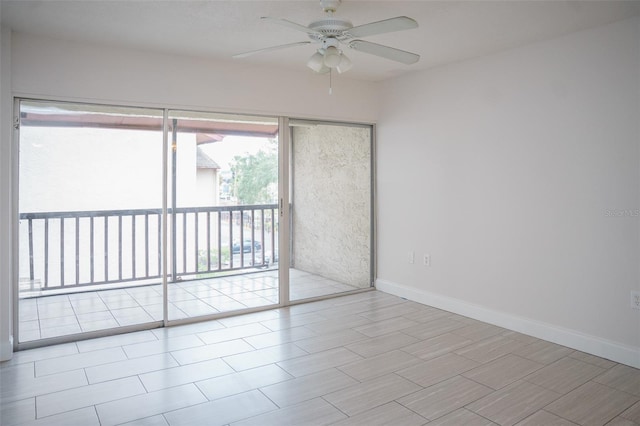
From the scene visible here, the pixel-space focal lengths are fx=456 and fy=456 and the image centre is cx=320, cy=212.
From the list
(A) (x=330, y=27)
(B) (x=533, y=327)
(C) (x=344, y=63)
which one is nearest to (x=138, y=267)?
(C) (x=344, y=63)

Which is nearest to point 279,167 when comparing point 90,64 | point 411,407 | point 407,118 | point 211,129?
point 211,129

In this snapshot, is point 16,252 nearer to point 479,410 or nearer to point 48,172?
point 48,172

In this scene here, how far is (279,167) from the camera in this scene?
15.1ft

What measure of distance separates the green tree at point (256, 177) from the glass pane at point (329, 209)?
24cm

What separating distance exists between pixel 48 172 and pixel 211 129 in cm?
138

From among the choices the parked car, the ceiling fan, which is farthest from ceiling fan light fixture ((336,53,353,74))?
the parked car

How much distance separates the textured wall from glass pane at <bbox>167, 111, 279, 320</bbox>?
1.11 ft

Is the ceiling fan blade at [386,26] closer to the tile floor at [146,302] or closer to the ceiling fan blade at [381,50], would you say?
the ceiling fan blade at [381,50]

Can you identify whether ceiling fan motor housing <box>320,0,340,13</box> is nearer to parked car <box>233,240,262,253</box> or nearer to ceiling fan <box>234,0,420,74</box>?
ceiling fan <box>234,0,420,74</box>

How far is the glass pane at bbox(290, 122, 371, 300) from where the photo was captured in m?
4.82

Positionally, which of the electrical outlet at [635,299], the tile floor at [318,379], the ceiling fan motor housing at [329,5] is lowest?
the tile floor at [318,379]

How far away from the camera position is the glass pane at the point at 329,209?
4.82 m

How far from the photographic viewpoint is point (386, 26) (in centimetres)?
242

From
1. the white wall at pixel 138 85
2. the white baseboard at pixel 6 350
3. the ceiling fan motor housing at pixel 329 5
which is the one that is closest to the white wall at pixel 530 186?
the white wall at pixel 138 85
